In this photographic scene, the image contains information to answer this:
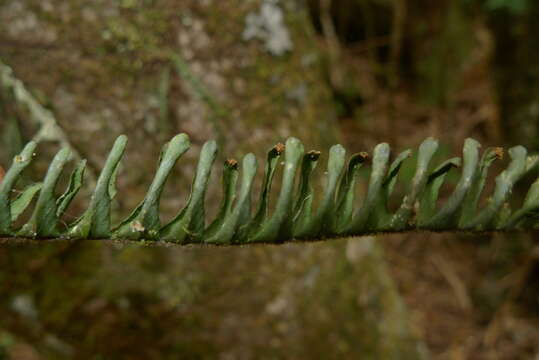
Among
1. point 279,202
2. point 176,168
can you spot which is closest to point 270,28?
point 176,168

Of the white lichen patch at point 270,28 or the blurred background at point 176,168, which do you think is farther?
the white lichen patch at point 270,28

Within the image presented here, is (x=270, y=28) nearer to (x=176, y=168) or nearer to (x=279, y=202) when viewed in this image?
(x=176, y=168)

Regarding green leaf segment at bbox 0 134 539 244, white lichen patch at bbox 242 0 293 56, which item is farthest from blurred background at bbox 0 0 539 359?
green leaf segment at bbox 0 134 539 244

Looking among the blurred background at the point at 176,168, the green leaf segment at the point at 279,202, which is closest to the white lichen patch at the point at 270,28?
the blurred background at the point at 176,168

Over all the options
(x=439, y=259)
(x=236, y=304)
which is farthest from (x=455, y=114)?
(x=236, y=304)

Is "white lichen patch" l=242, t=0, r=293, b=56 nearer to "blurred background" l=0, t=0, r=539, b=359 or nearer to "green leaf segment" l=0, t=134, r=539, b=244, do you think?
"blurred background" l=0, t=0, r=539, b=359

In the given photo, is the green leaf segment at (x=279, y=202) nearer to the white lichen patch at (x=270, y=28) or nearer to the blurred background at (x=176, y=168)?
the blurred background at (x=176, y=168)

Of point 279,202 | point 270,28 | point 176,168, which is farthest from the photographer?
point 270,28

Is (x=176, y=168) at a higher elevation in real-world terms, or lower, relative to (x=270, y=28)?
lower

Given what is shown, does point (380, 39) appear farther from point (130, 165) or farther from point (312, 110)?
point (130, 165)
